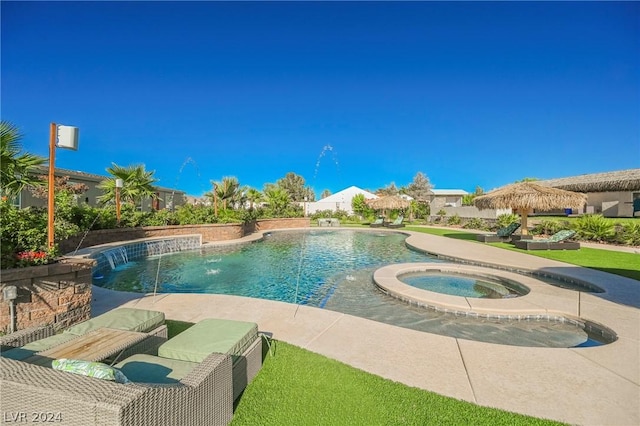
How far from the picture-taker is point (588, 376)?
9.57 ft

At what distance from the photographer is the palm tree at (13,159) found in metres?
4.70

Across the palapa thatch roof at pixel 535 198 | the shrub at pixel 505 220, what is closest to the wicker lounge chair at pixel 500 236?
the palapa thatch roof at pixel 535 198

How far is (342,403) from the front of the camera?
2.51 metres

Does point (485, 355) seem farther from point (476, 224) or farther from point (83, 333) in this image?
point (476, 224)

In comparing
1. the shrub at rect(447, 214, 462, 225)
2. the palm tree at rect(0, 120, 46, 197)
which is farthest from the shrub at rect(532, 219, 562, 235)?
the palm tree at rect(0, 120, 46, 197)

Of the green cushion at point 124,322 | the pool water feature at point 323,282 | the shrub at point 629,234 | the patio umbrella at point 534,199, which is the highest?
the patio umbrella at point 534,199

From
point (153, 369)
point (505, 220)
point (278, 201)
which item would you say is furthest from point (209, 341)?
point (278, 201)

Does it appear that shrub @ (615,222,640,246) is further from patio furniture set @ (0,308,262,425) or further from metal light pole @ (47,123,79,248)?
metal light pole @ (47,123,79,248)

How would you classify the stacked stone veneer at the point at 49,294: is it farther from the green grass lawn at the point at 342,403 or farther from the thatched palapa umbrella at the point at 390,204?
the thatched palapa umbrella at the point at 390,204

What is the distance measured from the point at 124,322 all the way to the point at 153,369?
1217 mm

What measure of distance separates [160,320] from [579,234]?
59.3 feet

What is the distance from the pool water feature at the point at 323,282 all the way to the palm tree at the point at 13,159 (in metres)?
3.12

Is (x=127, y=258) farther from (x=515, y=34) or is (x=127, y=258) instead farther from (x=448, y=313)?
(x=515, y=34)

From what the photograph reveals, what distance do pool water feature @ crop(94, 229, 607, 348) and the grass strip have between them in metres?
2.21
